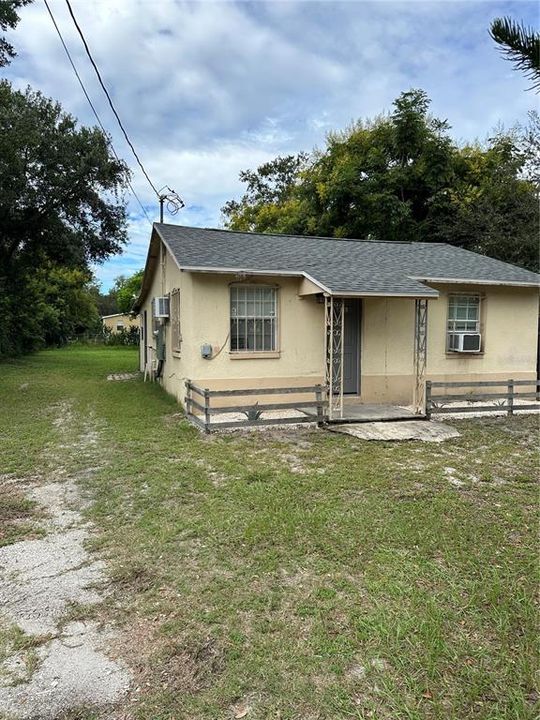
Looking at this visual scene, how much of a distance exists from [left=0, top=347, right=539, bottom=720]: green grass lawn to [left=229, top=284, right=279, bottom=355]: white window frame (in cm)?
278

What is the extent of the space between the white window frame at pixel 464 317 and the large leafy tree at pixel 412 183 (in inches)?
328

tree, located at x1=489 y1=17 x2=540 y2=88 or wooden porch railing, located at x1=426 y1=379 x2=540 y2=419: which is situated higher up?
tree, located at x1=489 y1=17 x2=540 y2=88


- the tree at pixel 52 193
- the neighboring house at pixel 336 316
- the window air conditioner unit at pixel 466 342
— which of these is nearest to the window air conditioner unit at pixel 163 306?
the neighboring house at pixel 336 316

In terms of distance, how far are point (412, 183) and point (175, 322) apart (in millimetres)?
14770

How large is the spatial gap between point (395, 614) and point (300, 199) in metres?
23.3

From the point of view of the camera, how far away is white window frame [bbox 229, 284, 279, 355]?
9.27 meters

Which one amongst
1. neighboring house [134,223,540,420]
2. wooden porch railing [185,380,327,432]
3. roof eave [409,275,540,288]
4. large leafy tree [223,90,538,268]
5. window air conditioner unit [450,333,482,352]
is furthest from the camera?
large leafy tree [223,90,538,268]

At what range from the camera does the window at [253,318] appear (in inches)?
366

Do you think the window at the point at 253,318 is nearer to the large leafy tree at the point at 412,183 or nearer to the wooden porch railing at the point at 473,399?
the wooden porch railing at the point at 473,399

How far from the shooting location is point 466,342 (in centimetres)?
1018

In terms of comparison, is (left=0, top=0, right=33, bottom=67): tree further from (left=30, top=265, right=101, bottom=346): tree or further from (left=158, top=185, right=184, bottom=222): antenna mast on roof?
(left=30, top=265, right=101, bottom=346): tree

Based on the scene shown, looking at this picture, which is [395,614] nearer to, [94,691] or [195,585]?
[195,585]

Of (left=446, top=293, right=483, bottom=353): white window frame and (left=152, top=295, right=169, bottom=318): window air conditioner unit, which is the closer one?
(left=446, top=293, right=483, bottom=353): white window frame

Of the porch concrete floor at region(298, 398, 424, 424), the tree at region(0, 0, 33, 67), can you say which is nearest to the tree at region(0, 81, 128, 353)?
the tree at region(0, 0, 33, 67)
